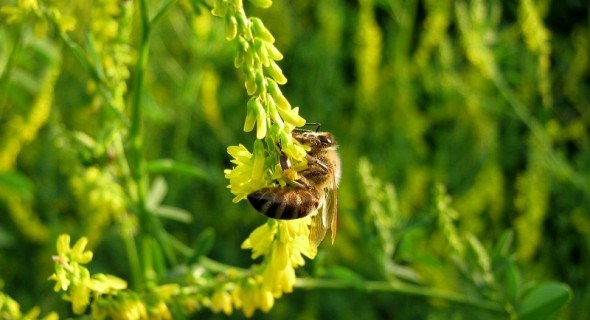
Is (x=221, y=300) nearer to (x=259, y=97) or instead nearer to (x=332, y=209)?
(x=332, y=209)

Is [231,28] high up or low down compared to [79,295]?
up

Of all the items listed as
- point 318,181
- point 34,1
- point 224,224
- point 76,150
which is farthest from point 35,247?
point 318,181

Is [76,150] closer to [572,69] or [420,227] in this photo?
[420,227]

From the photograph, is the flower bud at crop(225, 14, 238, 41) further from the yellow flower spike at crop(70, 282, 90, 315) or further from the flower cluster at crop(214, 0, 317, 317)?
the yellow flower spike at crop(70, 282, 90, 315)

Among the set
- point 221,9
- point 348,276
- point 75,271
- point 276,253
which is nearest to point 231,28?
point 221,9

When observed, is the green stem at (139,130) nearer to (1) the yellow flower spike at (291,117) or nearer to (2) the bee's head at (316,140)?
(2) the bee's head at (316,140)

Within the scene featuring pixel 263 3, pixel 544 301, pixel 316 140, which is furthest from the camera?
pixel 544 301
